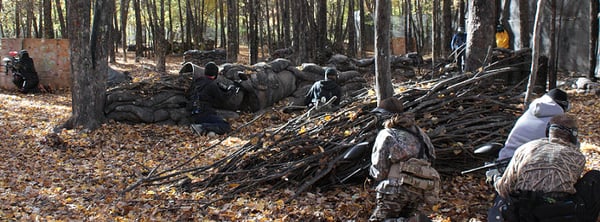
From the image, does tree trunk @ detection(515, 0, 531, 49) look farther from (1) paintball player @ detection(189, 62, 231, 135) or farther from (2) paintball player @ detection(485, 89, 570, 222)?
(2) paintball player @ detection(485, 89, 570, 222)

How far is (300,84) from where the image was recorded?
12766 millimetres

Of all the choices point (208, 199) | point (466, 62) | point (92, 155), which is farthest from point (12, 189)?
point (466, 62)

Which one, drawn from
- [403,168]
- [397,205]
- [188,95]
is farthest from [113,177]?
[403,168]

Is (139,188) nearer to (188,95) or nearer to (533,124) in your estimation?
(188,95)

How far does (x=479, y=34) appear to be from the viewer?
28.6 feet

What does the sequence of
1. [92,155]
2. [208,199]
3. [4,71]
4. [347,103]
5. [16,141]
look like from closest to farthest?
[208,199]
[347,103]
[92,155]
[16,141]
[4,71]

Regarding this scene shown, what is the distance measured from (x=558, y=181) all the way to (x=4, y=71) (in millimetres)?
16406

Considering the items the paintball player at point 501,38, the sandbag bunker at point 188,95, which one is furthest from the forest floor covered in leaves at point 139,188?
the paintball player at point 501,38

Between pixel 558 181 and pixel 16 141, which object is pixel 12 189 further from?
pixel 558 181

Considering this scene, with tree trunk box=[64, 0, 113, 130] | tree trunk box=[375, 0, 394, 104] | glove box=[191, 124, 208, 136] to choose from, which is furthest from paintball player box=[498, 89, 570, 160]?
tree trunk box=[64, 0, 113, 130]

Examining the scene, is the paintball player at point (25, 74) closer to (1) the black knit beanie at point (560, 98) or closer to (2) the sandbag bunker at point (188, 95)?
(2) the sandbag bunker at point (188, 95)

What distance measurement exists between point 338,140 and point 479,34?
3.81 m

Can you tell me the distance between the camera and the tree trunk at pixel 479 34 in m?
8.59

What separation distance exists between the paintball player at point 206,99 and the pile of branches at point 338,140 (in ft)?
9.64
